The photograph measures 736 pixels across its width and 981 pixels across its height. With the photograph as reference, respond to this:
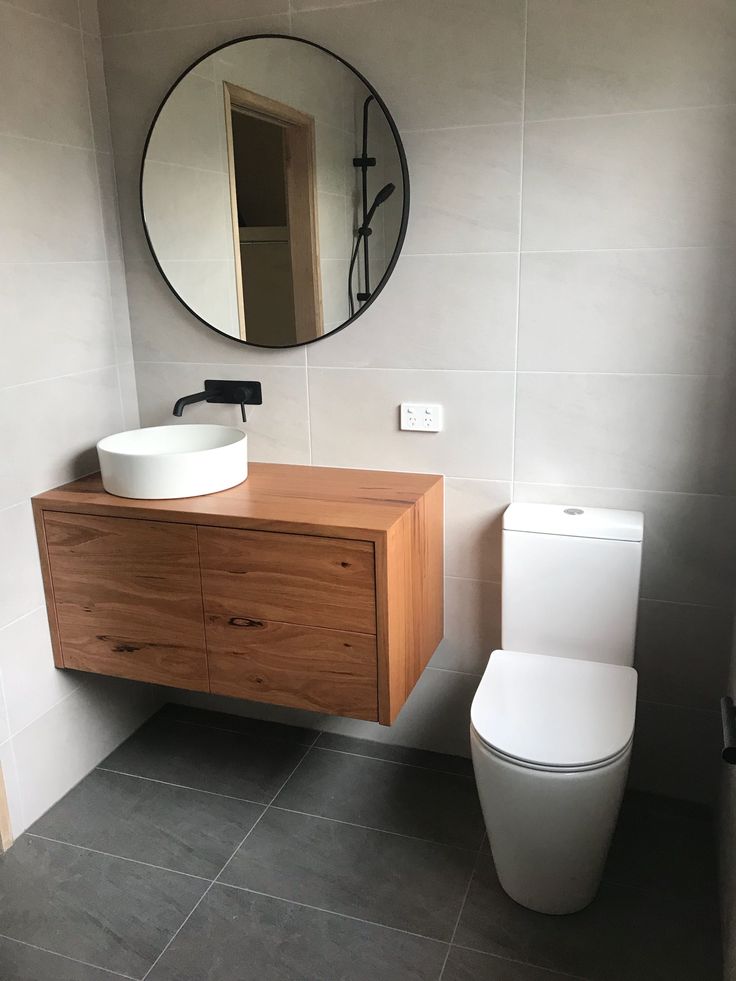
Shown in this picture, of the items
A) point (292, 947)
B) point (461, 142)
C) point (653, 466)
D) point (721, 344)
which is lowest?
point (292, 947)

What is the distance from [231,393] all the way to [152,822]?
118 cm

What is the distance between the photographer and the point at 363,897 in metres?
1.95

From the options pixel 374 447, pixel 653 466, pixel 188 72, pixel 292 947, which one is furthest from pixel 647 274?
pixel 292 947

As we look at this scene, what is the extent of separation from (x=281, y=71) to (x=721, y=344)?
4.17ft

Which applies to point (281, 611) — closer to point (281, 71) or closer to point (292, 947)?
point (292, 947)

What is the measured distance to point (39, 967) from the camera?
70.1 inches

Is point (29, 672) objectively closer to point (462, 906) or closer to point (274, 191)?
point (462, 906)

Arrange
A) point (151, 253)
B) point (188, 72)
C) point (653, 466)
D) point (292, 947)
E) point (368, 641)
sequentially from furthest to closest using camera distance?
point (151, 253) → point (188, 72) → point (653, 466) → point (368, 641) → point (292, 947)

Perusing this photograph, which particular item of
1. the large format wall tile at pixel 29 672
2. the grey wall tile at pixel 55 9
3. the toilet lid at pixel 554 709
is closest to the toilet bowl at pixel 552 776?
the toilet lid at pixel 554 709

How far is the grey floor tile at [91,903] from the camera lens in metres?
1.83

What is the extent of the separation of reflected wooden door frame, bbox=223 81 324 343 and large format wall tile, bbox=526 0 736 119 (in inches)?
22.6

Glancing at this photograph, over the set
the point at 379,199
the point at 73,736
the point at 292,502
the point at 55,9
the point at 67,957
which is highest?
the point at 55,9

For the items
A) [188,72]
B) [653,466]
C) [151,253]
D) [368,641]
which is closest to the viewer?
[368,641]

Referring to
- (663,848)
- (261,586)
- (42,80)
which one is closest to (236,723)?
(261,586)
